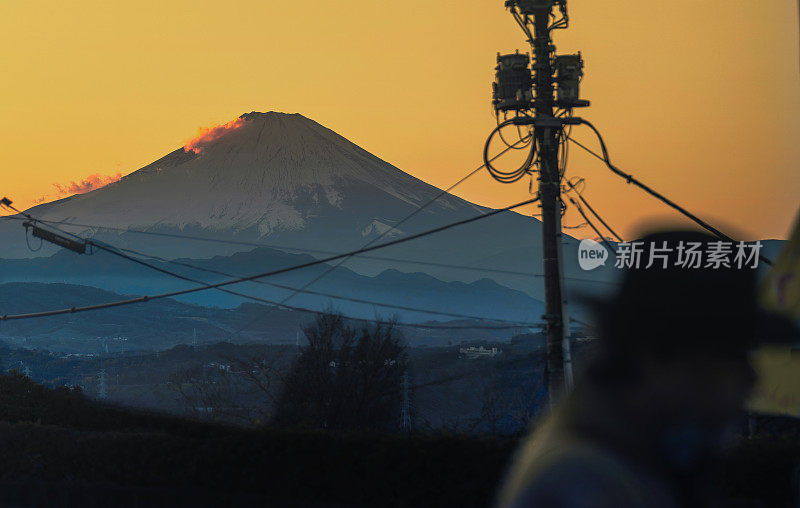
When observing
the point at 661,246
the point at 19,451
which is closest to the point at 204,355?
the point at 19,451

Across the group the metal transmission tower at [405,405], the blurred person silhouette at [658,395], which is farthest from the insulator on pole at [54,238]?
the blurred person silhouette at [658,395]

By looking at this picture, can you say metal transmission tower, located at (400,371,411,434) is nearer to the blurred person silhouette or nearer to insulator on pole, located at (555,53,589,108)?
insulator on pole, located at (555,53,589,108)

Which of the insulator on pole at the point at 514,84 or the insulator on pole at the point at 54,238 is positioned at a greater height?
the insulator on pole at the point at 514,84

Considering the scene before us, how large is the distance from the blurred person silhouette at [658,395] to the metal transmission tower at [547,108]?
1346cm

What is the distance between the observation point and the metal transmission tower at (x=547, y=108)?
14.9 metres

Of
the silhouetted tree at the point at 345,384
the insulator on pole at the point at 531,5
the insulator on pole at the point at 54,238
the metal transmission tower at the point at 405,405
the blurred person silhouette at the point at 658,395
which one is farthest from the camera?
the metal transmission tower at the point at 405,405

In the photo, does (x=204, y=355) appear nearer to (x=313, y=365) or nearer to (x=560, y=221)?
(x=313, y=365)

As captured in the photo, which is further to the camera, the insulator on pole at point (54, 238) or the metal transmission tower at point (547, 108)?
the insulator on pole at point (54, 238)

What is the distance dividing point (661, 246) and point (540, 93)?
1452 centimetres

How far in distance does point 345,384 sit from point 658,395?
37.9 meters

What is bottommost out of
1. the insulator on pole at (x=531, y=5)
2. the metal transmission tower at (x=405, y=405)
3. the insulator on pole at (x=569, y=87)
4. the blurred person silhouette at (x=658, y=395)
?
the metal transmission tower at (x=405, y=405)

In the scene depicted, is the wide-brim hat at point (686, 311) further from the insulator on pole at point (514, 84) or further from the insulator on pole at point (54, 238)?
the insulator on pole at point (54, 238)

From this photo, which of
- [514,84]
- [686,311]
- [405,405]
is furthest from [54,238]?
[686,311]

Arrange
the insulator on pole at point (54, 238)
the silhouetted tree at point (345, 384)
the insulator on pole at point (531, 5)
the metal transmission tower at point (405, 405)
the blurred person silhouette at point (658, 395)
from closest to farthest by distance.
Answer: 1. the blurred person silhouette at point (658, 395)
2. the insulator on pole at point (531, 5)
3. the insulator on pole at point (54, 238)
4. the silhouetted tree at point (345, 384)
5. the metal transmission tower at point (405, 405)
